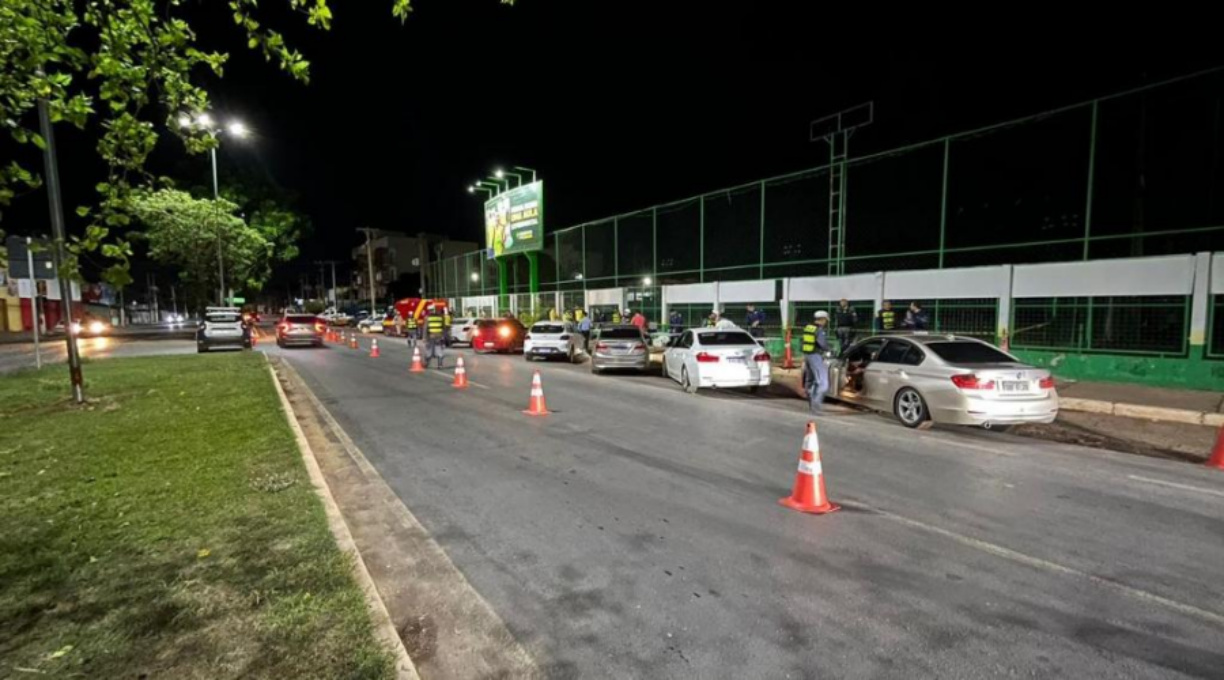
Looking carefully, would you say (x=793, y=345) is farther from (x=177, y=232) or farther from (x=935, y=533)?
(x=177, y=232)

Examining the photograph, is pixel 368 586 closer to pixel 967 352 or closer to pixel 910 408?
pixel 910 408

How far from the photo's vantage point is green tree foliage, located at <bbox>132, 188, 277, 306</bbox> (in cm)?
2964

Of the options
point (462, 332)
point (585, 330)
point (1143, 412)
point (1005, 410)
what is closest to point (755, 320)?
point (585, 330)

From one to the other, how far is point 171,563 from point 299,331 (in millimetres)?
26477

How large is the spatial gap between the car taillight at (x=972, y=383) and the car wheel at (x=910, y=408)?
26.5 inches

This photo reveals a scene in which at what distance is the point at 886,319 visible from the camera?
15.5m

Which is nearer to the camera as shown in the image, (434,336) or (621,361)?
(621,361)

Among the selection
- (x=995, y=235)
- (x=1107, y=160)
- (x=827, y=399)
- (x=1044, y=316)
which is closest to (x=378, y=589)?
(x=827, y=399)

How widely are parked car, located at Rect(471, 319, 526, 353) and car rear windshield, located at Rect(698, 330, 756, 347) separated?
1357 cm

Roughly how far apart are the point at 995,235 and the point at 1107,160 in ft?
39.1

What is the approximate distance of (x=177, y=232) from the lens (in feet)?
100

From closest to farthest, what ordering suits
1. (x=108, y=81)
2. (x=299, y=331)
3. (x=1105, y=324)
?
(x=108, y=81) → (x=1105, y=324) → (x=299, y=331)

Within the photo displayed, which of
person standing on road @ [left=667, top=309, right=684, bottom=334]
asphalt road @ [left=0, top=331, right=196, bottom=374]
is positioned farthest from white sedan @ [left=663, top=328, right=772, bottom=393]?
asphalt road @ [left=0, top=331, right=196, bottom=374]

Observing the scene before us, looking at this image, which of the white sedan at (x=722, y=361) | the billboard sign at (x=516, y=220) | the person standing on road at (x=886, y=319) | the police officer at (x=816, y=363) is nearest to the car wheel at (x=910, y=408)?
the police officer at (x=816, y=363)
